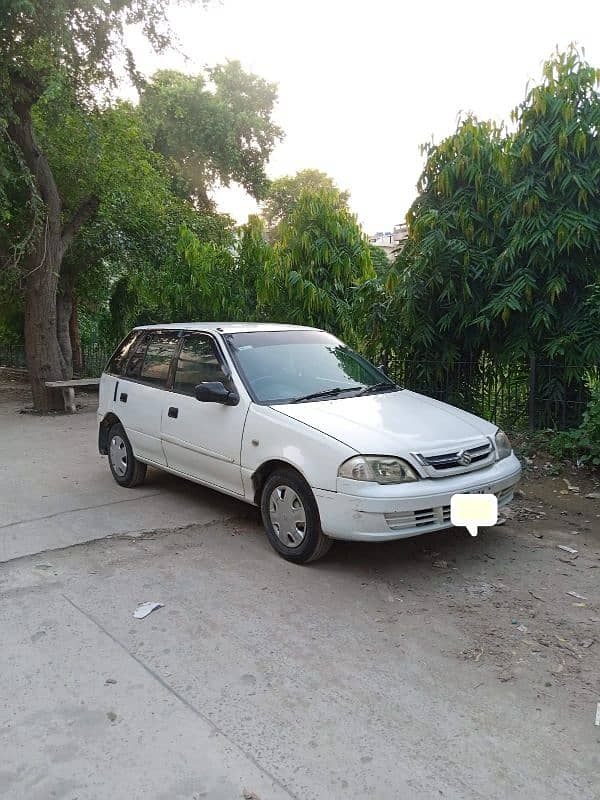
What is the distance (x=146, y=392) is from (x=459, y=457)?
314 cm

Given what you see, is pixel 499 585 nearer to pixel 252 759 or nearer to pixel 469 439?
pixel 469 439

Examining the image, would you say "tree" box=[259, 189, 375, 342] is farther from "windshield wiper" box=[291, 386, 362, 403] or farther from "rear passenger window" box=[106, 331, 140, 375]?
"windshield wiper" box=[291, 386, 362, 403]

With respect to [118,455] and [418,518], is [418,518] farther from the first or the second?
[118,455]

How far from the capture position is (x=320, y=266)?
10273 millimetres

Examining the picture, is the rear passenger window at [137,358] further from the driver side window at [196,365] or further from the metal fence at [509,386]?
the metal fence at [509,386]

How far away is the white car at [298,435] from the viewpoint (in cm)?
423

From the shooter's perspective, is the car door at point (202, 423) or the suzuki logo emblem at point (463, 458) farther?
the car door at point (202, 423)

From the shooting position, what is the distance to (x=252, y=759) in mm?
2645

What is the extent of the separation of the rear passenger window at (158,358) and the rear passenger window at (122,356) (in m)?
0.39

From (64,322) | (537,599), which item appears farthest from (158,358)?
(64,322)

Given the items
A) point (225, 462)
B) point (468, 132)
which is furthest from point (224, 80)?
point (225, 462)

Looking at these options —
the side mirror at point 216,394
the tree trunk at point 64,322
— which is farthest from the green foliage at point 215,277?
the side mirror at point 216,394

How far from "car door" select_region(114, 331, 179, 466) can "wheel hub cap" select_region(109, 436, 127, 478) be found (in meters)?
0.26

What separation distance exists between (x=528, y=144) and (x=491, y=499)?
465cm
